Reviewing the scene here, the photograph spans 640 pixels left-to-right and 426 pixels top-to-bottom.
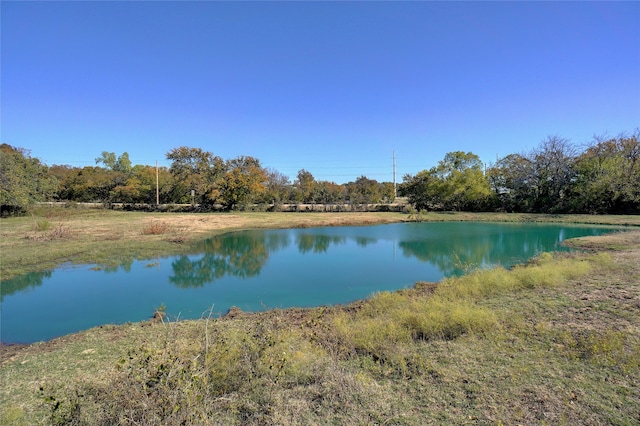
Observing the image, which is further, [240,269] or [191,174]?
[191,174]

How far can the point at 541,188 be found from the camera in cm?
3891

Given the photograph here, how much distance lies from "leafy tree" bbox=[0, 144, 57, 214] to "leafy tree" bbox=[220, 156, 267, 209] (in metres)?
17.7

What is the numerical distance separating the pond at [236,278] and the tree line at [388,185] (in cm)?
1834

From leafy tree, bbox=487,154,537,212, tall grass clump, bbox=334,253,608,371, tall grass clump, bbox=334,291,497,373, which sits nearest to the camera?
tall grass clump, bbox=334,291,497,373

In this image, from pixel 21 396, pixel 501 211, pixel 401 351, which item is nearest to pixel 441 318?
pixel 401 351

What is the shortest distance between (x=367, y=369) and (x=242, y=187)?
40.1 metres

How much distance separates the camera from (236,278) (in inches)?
494

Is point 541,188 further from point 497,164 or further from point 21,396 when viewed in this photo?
point 21,396

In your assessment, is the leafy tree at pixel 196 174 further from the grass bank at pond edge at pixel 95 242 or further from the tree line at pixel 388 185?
the grass bank at pond edge at pixel 95 242

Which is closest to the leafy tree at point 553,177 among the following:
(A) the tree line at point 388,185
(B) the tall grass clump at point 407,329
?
(A) the tree line at point 388,185

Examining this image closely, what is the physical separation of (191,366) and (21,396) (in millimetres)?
2801

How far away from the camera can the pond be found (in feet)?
28.6

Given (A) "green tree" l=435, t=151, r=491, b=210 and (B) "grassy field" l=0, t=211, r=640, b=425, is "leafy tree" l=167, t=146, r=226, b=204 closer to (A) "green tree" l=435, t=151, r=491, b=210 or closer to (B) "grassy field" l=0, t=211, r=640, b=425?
(A) "green tree" l=435, t=151, r=491, b=210

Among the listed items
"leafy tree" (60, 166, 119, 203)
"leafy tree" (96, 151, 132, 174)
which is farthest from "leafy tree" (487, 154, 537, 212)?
"leafy tree" (96, 151, 132, 174)
